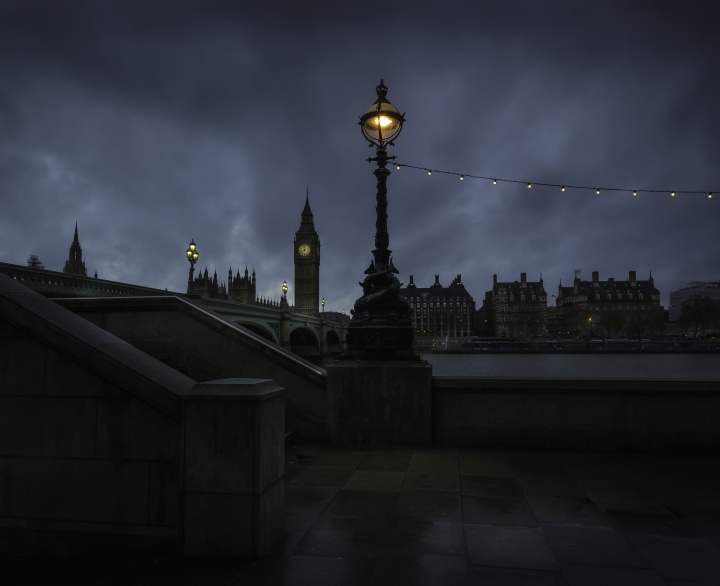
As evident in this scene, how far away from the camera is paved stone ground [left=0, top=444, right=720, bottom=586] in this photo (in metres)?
3.09

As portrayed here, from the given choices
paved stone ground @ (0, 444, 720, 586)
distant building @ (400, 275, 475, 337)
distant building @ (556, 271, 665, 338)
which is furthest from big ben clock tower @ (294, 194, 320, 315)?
paved stone ground @ (0, 444, 720, 586)

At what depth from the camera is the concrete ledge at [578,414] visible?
6.28 meters

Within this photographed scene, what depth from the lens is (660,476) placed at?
5262 millimetres

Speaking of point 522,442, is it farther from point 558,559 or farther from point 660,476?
point 558,559

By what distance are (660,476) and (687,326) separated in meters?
130

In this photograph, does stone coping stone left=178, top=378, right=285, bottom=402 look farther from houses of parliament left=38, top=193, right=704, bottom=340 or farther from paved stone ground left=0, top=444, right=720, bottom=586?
houses of parliament left=38, top=193, right=704, bottom=340

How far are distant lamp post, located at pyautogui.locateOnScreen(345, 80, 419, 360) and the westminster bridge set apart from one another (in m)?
2.49

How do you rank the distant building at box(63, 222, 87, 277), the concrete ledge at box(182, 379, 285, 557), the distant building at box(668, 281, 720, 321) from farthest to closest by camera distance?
the distant building at box(668, 281, 720, 321), the distant building at box(63, 222, 87, 277), the concrete ledge at box(182, 379, 285, 557)

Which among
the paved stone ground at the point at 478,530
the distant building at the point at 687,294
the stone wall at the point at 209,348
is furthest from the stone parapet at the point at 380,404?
the distant building at the point at 687,294

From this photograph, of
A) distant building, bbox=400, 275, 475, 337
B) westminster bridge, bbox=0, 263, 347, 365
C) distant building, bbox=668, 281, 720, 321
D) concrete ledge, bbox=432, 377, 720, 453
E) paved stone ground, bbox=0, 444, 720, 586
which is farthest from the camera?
distant building, bbox=400, 275, 475, 337

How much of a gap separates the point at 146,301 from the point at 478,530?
6647 millimetres

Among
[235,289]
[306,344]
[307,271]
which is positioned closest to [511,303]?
[307,271]

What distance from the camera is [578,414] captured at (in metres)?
6.50

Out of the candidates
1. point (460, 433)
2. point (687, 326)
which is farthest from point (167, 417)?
point (687, 326)
